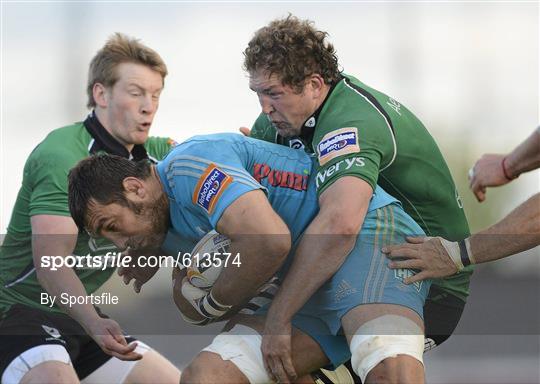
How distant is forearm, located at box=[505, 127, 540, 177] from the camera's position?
341 cm

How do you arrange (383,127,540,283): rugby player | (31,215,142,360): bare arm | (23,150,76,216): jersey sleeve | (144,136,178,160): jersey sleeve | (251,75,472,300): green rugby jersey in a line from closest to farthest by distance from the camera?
(383,127,540,283): rugby player
(251,75,472,300): green rugby jersey
(31,215,142,360): bare arm
(23,150,76,216): jersey sleeve
(144,136,178,160): jersey sleeve

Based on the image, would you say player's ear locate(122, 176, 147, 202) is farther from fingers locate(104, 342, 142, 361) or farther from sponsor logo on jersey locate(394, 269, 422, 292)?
sponsor logo on jersey locate(394, 269, 422, 292)

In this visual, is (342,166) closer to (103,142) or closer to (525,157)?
(525,157)

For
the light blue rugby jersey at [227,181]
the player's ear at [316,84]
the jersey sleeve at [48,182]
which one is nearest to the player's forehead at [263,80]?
the player's ear at [316,84]

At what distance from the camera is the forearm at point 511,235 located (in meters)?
3.46

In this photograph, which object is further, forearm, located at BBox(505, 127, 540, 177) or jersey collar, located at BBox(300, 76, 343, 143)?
jersey collar, located at BBox(300, 76, 343, 143)

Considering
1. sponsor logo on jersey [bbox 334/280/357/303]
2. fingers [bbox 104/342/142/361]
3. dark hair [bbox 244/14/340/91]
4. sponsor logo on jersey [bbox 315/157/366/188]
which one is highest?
dark hair [bbox 244/14/340/91]

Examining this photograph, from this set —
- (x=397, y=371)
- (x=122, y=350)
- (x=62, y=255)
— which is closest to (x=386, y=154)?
(x=397, y=371)

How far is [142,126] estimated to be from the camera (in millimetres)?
4711

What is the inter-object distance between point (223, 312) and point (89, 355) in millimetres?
1156

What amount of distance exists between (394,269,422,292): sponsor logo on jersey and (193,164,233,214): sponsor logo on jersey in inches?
27.5

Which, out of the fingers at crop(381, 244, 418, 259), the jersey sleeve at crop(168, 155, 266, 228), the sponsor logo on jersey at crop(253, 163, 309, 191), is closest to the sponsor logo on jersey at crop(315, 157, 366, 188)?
the sponsor logo on jersey at crop(253, 163, 309, 191)
